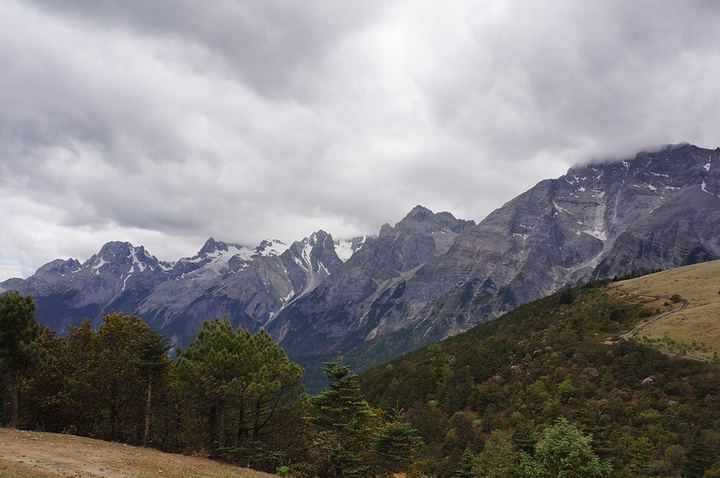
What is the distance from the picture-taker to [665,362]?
4978 centimetres

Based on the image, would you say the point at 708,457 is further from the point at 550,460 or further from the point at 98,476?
the point at 98,476

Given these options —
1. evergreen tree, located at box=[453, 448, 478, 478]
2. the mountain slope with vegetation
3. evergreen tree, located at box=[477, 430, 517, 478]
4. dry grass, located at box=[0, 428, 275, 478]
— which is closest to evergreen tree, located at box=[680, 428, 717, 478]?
the mountain slope with vegetation

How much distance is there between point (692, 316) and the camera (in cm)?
5938

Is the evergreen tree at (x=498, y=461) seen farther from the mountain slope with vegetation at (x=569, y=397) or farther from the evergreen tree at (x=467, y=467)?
the evergreen tree at (x=467, y=467)

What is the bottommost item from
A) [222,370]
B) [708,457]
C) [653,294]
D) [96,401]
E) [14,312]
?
[708,457]

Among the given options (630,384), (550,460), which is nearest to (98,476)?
(550,460)

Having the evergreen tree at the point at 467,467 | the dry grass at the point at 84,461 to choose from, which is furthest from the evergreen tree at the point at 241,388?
the evergreen tree at the point at 467,467

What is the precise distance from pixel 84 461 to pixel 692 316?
256 feet

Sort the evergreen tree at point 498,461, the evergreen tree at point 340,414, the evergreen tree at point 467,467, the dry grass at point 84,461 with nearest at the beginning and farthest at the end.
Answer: the dry grass at point 84,461 → the evergreen tree at point 340,414 → the evergreen tree at point 498,461 → the evergreen tree at point 467,467

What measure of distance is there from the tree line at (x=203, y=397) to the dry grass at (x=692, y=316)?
42.6 meters

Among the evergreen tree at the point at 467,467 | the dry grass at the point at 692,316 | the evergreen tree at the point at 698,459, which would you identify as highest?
the dry grass at the point at 692,316

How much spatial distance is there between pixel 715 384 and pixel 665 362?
23.5ft

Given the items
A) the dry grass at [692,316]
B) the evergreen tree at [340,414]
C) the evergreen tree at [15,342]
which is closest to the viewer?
the evergreen tree at [340,414]

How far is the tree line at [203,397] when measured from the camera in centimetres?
3344
